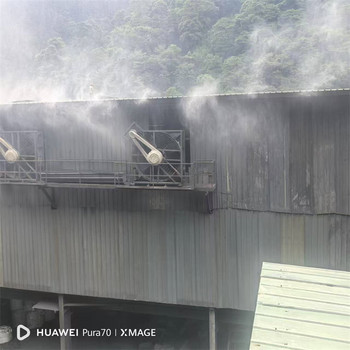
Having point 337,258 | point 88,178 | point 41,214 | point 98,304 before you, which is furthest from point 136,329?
point 337,258

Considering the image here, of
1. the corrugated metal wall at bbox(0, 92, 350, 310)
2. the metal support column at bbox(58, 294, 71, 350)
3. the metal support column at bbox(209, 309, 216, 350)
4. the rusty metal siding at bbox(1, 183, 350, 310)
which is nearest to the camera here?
the corrugated metal wall at bbox(0, 92, 350, 310)

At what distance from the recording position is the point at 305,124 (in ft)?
28.9

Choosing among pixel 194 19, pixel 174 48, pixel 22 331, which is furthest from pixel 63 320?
pixel 194 19

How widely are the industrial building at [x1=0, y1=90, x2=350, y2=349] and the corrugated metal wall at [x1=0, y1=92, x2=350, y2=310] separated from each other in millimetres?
28

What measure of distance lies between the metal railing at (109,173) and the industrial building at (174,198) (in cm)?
4

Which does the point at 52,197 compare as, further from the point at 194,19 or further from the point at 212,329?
the point at 194,19

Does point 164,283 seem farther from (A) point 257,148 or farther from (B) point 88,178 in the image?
(A) point 257,148

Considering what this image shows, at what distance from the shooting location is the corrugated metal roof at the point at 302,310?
4.17m

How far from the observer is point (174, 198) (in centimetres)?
985

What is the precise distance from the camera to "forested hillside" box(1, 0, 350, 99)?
105 feet

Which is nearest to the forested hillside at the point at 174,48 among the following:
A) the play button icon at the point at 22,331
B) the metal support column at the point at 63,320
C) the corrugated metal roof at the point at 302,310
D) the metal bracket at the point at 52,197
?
the metal bracket at the point at 52,197

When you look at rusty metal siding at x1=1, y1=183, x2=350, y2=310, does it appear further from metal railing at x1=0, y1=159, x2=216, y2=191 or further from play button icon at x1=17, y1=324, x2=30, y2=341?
play button icon at x1=17, y1=324, x2=30, y2=341

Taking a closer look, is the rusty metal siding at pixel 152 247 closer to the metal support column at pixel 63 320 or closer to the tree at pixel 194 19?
the metal support column at pixel 63 320

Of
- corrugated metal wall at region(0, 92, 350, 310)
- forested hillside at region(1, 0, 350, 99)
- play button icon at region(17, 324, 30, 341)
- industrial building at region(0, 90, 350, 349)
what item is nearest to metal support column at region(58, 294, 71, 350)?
industrial building at region(0, 90, 350, 349)
